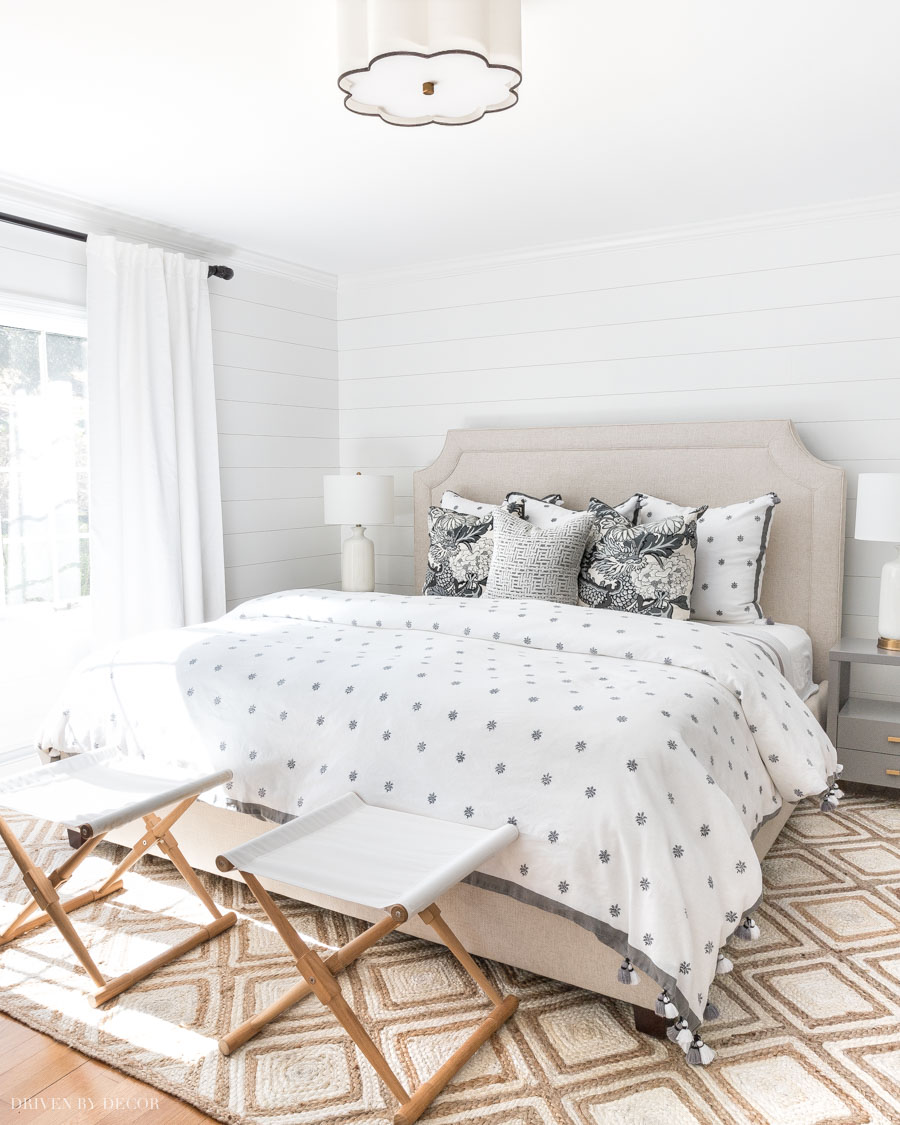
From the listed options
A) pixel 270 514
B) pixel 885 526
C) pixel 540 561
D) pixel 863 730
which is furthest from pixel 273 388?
pixel 863 730

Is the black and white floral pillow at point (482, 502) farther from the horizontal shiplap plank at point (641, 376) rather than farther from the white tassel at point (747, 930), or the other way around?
the white tassel at point (747, 930)

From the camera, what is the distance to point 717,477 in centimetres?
380

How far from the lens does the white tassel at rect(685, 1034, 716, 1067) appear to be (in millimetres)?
1782

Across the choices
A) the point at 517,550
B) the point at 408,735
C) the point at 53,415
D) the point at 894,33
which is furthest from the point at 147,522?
the point at 894,33

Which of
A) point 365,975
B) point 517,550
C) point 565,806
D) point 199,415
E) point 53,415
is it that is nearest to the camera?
point 565,806

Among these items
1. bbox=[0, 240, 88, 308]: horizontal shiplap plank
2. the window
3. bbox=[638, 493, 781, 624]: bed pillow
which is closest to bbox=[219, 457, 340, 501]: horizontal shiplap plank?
the window

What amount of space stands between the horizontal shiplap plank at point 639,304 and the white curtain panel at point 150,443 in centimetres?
111

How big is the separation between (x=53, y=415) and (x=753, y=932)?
330cm

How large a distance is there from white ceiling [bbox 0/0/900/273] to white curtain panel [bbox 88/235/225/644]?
13.0 inches

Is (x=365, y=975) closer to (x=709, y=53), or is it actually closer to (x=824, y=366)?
(x=709, y=53)

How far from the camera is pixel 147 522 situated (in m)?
3.87

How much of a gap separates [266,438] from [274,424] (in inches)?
3.9

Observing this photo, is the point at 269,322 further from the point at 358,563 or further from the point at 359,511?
the point at 358,563

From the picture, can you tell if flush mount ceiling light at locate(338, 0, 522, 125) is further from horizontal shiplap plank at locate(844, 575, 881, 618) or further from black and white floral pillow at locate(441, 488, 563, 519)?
horizontal shiplap plank at locate(844, 575, 881, 618)
